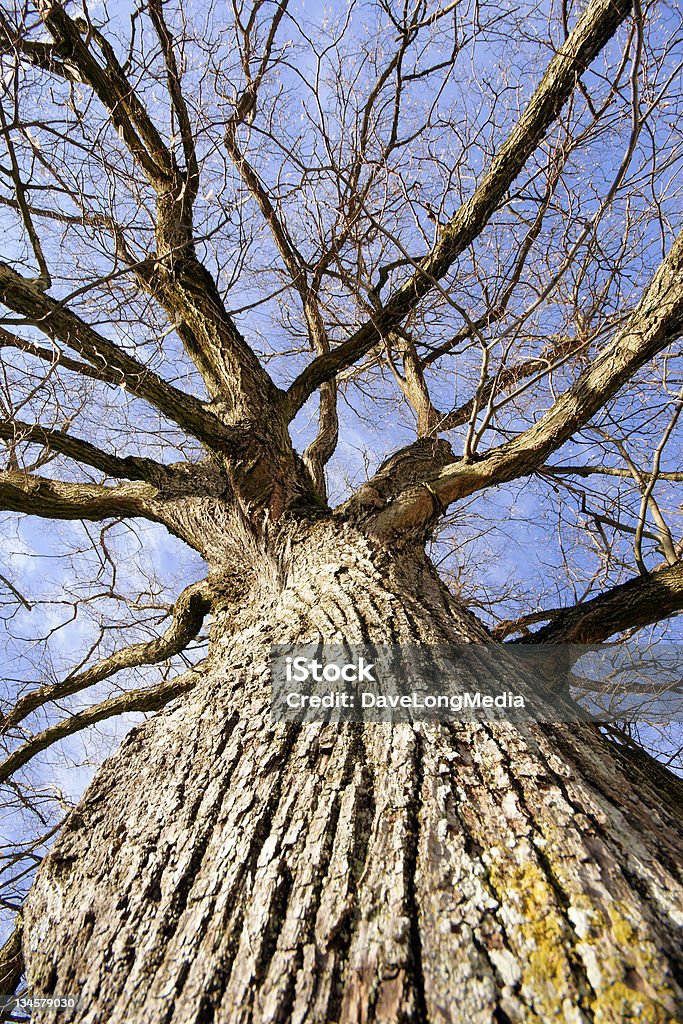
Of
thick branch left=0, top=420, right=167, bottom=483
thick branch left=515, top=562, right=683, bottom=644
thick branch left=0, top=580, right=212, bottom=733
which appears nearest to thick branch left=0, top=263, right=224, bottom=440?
thick branch left=0, top=420, right=167, bottom=483

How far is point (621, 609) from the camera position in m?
2.40

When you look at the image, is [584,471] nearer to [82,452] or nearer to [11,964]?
[82,452]

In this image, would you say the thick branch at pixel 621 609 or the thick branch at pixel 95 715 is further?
the thick branch at pixel 95 715

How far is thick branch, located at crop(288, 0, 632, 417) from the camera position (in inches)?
80.6

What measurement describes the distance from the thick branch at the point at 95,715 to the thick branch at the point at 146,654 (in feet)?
0.61

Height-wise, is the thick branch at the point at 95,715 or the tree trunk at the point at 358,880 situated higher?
the thick branch at the point at 95,715

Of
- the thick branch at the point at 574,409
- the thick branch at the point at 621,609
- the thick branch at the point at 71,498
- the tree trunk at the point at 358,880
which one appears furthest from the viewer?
the thick branch at the point at 71,498

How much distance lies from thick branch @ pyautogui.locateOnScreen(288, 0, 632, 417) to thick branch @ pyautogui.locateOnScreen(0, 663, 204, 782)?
2336 mm

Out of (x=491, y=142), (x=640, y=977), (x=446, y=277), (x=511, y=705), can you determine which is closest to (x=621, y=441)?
(x=446, y=277)

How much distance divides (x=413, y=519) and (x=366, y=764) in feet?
4.89

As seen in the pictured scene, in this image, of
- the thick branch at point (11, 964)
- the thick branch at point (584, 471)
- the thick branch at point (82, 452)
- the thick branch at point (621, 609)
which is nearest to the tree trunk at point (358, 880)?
the thick branch at point (621, 609)

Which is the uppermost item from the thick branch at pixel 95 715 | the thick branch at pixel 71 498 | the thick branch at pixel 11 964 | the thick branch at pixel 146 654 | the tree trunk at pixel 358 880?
the thick branch at pixel 71 498

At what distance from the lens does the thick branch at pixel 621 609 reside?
2387mm

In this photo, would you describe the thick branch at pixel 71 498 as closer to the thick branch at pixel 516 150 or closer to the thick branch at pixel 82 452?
the thick branch at pixel 82 452
